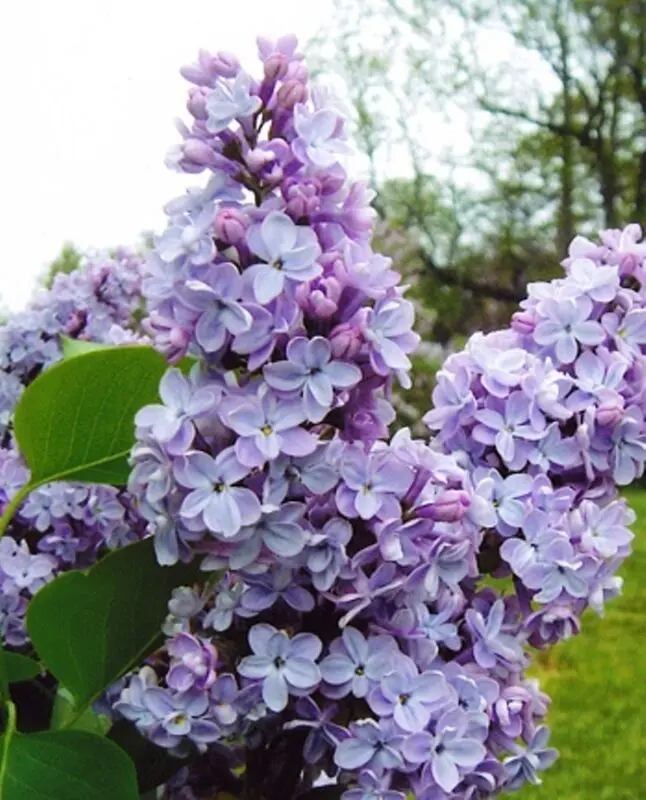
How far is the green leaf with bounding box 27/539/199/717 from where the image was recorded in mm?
367

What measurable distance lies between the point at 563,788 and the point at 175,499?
1.92 metres

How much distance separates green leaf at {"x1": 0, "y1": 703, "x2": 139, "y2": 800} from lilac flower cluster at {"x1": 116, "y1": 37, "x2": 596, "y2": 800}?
0.04ft

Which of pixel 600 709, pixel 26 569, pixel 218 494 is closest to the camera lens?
pixel 218 494

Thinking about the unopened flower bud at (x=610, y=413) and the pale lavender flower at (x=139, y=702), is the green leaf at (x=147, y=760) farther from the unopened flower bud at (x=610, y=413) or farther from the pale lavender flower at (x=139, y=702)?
the unopened flower bud at (x=610, y=413)

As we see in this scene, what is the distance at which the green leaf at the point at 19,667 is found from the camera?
1.31ft

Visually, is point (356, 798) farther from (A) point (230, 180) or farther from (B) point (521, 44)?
(B) point (521, 44)

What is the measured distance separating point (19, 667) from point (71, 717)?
0.02m

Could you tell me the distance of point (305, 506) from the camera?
326 mm

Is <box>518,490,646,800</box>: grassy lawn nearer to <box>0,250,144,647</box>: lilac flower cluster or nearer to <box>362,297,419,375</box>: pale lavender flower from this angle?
<box>0,250,144,647</box>: lilac flower cluster

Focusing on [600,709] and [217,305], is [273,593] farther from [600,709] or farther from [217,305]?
[600,709]

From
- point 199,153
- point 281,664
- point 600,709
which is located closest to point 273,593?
point 281,664

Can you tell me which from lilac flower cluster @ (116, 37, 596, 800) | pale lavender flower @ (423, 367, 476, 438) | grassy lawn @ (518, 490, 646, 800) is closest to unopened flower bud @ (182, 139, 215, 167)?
lilac flower cluster @ (116, 37, 596, 800)

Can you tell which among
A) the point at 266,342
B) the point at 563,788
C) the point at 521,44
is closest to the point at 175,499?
the point at 266,342

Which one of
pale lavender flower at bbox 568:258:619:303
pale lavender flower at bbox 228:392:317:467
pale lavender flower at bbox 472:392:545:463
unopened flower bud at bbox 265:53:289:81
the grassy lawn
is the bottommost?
the grassy lawn
